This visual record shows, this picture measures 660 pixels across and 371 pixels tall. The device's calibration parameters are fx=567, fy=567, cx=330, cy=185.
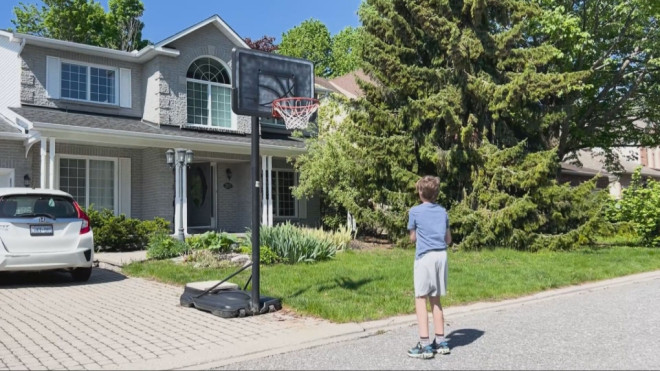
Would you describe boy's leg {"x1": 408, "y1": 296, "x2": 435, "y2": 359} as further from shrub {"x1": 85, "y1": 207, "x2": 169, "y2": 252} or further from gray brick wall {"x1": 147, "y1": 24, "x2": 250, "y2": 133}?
gray brick wall {"x1": 147, "y1": 24, "x2": 250, "y2": 133}

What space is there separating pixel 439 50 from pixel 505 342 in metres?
11.8

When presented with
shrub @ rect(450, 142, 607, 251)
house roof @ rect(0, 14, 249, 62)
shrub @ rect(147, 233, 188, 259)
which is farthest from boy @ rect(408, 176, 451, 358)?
house roof @ rect(0, 14, 249, 62)

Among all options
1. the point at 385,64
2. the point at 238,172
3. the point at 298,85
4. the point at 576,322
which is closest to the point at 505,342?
the point at 576,322

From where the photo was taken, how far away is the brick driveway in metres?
5.13

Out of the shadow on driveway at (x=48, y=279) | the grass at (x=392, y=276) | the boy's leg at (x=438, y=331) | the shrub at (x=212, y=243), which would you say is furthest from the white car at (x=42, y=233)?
the boy's leg at (x=438, y=331)

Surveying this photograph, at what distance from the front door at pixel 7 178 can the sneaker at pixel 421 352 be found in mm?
14358

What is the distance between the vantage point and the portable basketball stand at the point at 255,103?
23.2 feet

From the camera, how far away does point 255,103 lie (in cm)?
757

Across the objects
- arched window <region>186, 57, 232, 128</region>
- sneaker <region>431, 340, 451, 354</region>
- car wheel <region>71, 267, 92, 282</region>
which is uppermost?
arched window <region>186, 57, 232, 128</region>

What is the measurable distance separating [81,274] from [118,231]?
4716 millimetres

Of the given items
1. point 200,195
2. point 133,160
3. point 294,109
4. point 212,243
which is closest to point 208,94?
point 133,160

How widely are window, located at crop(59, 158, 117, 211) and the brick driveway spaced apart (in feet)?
28.6

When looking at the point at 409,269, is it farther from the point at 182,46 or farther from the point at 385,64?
the point at 182,46

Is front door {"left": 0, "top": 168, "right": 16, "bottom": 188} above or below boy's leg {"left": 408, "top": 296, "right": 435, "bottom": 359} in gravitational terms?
above
